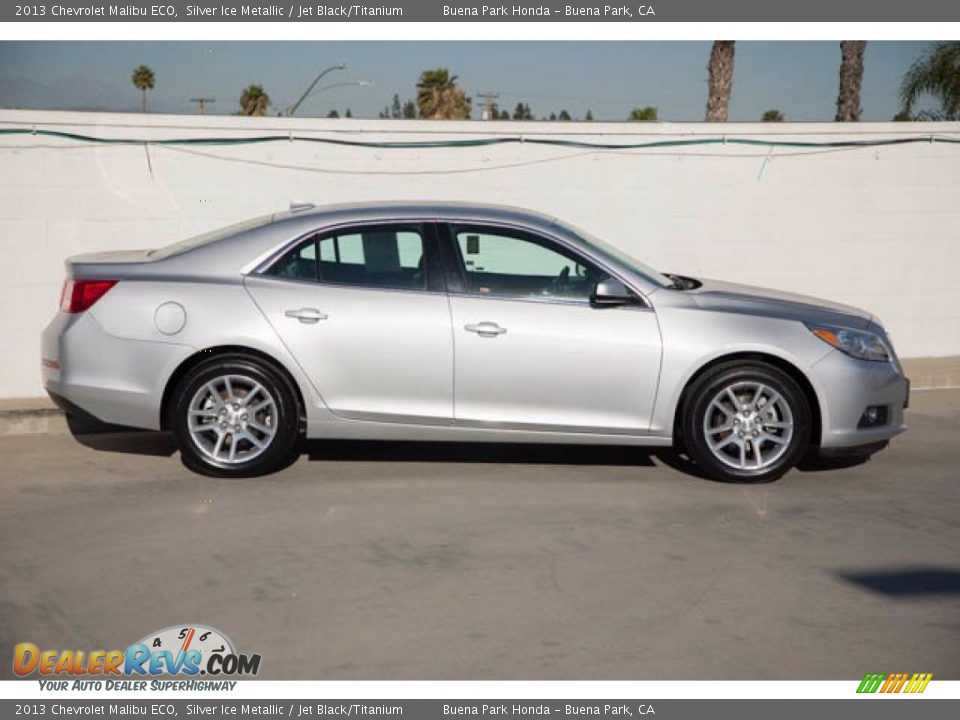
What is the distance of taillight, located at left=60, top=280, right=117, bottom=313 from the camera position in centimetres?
721

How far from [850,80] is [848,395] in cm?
1258

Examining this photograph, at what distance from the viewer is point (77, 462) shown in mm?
7848

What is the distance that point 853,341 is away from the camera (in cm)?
732

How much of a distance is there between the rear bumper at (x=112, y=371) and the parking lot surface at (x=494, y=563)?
43 centimetres

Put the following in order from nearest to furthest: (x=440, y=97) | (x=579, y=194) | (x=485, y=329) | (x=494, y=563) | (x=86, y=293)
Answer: (x=494, y=563) → (x=485, y=329) → (x=86, y=293) → (x=579, y=194) → (x=440, y=97)

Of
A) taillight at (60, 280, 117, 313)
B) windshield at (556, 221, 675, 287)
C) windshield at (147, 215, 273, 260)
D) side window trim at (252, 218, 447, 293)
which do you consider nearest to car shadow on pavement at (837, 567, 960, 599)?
windshield at (556, 221, 675, 287)

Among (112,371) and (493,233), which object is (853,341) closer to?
(493,233)

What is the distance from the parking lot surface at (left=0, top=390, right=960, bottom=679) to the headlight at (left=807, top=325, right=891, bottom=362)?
76 centimetres

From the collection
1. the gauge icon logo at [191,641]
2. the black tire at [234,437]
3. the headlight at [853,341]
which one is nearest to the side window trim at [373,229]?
the black tire at [234,437]

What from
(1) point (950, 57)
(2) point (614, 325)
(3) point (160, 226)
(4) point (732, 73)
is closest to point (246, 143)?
(3) point (160, 226)

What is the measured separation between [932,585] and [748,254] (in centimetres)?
610

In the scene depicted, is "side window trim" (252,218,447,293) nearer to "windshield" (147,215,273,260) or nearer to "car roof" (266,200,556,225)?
"car roof" (266,200,556,225)

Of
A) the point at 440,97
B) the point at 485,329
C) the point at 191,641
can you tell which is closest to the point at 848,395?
the point at 485,329

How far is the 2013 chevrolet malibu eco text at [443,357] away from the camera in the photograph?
23.4ft
